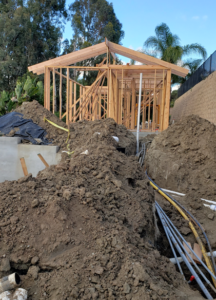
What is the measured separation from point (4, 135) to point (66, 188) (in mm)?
4952

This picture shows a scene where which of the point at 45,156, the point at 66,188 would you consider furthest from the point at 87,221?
the point at 45,156

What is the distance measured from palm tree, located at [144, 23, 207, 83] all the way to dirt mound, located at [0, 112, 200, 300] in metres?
23.1

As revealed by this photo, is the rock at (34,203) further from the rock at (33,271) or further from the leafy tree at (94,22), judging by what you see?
the leafy tree at (94,22)

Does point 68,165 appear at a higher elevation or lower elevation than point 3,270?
higher

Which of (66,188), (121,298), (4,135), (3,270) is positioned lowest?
(121,298)

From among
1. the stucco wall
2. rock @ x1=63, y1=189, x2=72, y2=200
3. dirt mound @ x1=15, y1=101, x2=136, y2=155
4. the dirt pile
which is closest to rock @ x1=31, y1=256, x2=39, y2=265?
rock @ x1=63, y1=189, x2=72, y2=200

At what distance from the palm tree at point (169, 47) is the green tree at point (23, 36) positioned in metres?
12.0

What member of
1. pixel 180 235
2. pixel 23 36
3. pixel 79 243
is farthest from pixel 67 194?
pixel 23 36

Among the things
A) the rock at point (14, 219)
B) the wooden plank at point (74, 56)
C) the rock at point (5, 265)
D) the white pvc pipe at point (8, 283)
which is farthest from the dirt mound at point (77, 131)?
the white pvc pipe at point (8, 283)

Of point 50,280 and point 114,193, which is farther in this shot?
point 114,193

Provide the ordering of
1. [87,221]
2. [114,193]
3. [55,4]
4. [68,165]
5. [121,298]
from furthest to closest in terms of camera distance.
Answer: [55,4]
[68,165]
[114,193]
[87,221]
[121,298]

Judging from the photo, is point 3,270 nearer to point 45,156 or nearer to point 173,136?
point 45,156

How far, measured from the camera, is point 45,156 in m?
7.15

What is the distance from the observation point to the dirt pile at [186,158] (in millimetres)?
6812
